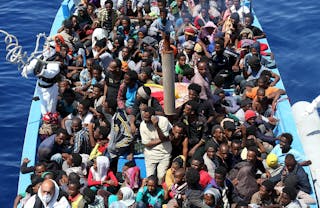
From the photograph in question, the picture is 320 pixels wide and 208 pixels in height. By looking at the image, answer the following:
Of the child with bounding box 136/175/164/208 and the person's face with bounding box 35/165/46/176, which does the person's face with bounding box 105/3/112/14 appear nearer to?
the person's face with bounding box 35/165/46/176

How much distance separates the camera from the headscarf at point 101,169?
10438 millimetres

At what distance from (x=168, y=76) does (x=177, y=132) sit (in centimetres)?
92

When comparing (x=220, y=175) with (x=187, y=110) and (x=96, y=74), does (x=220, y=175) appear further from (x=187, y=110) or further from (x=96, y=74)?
(x=96, y=74)

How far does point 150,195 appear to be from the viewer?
9922 mm

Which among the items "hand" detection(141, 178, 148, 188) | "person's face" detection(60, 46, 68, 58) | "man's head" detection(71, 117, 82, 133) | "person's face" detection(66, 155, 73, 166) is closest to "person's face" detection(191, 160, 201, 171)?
"hand" detection(141, 178, 148, 188)

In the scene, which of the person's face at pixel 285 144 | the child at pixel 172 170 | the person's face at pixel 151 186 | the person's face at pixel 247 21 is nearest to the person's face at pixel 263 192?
the person's face at pixel 285 144

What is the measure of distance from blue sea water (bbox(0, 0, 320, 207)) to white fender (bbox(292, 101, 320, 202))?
4228 millimetres

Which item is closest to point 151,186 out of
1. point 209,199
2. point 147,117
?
point 209,199

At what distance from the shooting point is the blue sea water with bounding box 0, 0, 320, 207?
15.9 metres

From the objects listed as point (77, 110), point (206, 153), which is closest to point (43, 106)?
point (77, 110)

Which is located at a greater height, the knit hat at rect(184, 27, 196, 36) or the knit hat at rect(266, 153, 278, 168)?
the knit hat at rect(184, 27, 196, 36)

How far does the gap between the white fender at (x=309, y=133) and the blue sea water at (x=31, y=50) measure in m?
4.23

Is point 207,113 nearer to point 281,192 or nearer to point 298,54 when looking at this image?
point 281,192

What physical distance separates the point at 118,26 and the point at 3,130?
4.31 metres
